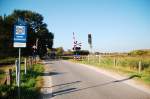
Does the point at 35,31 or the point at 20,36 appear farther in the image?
the point at 35,31

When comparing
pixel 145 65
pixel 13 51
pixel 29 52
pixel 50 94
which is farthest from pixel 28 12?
pixel 50 94

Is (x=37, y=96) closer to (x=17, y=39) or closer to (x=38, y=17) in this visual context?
(x=17, y=39)

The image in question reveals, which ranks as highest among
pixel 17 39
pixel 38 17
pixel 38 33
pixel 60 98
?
pixel 38 17

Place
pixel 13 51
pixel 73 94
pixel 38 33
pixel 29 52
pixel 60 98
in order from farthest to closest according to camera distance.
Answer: pixel 38 33 < pixel 29 52 < pixel 13 51 < pixel 73 94 < pixel 60 98

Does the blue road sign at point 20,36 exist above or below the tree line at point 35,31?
below

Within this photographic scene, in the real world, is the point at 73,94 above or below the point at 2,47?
below

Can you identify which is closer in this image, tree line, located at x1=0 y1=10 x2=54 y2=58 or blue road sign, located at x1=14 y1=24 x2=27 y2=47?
blue road sign, located at x1=14 y1=24 x2=27 y2=47

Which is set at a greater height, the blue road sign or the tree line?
the tree line

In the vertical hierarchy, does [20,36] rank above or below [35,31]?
below

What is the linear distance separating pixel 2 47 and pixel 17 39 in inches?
1763

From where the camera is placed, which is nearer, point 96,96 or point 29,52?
point 96,96

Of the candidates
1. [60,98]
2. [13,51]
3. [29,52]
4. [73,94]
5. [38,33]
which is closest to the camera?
[60,98]

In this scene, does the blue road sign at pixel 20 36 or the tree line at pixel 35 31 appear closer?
the blue road sign at pixel 20 36

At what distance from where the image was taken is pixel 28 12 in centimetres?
8181
